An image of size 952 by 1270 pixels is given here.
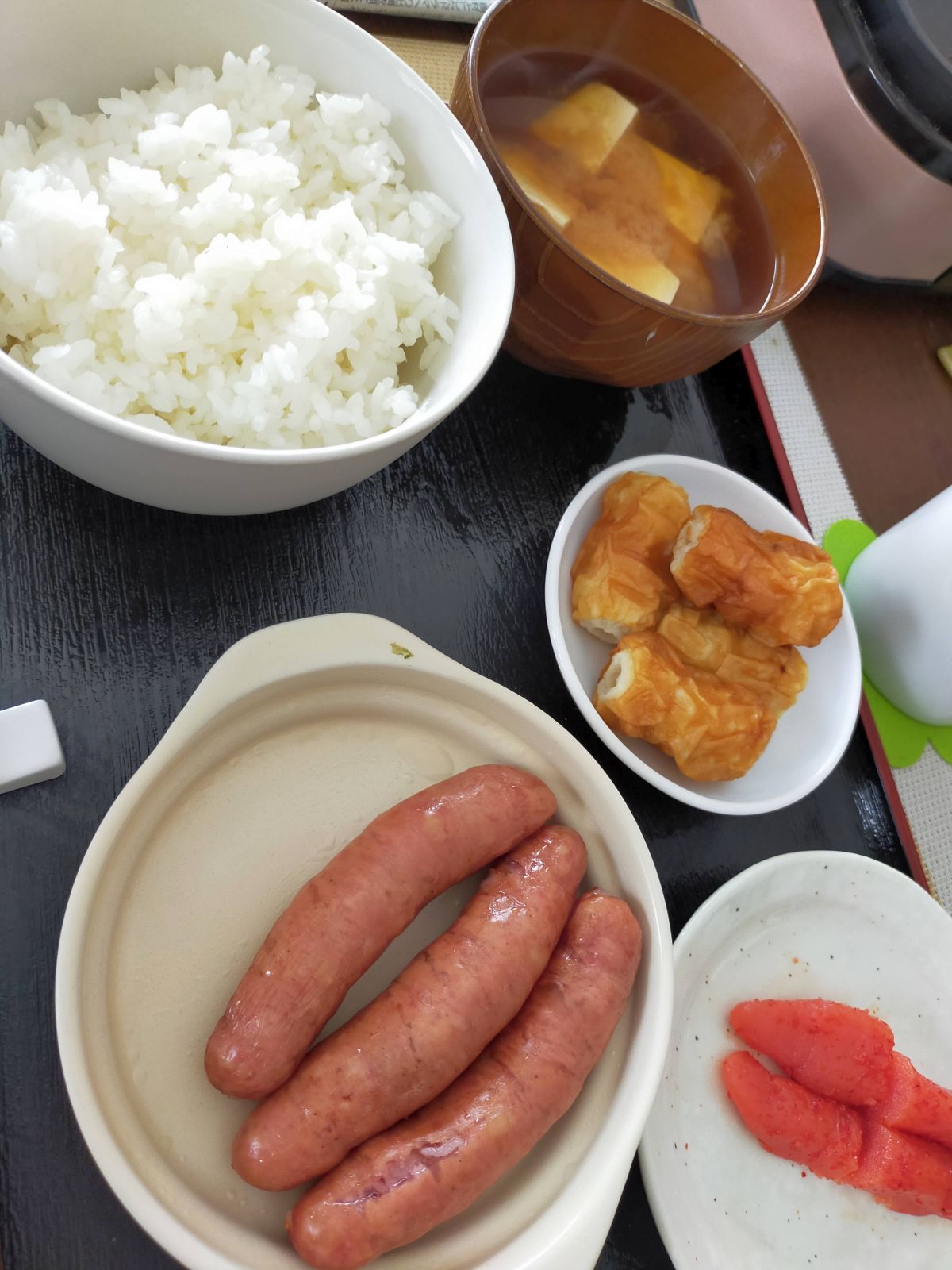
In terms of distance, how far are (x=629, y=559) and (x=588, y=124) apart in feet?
2.13

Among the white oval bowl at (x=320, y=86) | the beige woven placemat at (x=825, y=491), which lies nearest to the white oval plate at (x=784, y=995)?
the beige woven placemat at (x=825, y=491)

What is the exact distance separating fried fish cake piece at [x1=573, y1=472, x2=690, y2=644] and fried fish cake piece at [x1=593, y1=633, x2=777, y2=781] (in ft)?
0.14

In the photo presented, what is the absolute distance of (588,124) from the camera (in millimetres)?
1302

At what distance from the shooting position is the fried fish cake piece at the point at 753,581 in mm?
1171

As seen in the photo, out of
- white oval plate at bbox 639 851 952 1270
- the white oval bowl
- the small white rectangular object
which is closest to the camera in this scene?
the white oval bowl

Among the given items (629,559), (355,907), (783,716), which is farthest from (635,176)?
(355,907)

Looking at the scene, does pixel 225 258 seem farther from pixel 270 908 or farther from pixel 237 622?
pixel 270 908

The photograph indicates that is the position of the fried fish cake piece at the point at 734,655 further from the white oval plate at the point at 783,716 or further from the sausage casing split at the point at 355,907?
the sausage casing split at the point at 355,907

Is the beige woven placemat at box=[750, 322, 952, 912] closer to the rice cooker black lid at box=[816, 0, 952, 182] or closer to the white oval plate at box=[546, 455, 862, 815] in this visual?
the white oval plate at box=[546, 455, 862, 815]

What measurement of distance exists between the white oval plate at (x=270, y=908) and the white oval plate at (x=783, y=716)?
123 mm

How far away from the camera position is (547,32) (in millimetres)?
1246

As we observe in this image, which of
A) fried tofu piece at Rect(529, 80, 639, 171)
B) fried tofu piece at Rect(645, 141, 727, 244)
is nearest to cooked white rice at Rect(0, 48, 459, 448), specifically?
fried tofu piece at Rect(529, 80, 639, 171)

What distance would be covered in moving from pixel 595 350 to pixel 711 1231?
1.10m

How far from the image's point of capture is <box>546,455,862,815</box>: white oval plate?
1.16 m
